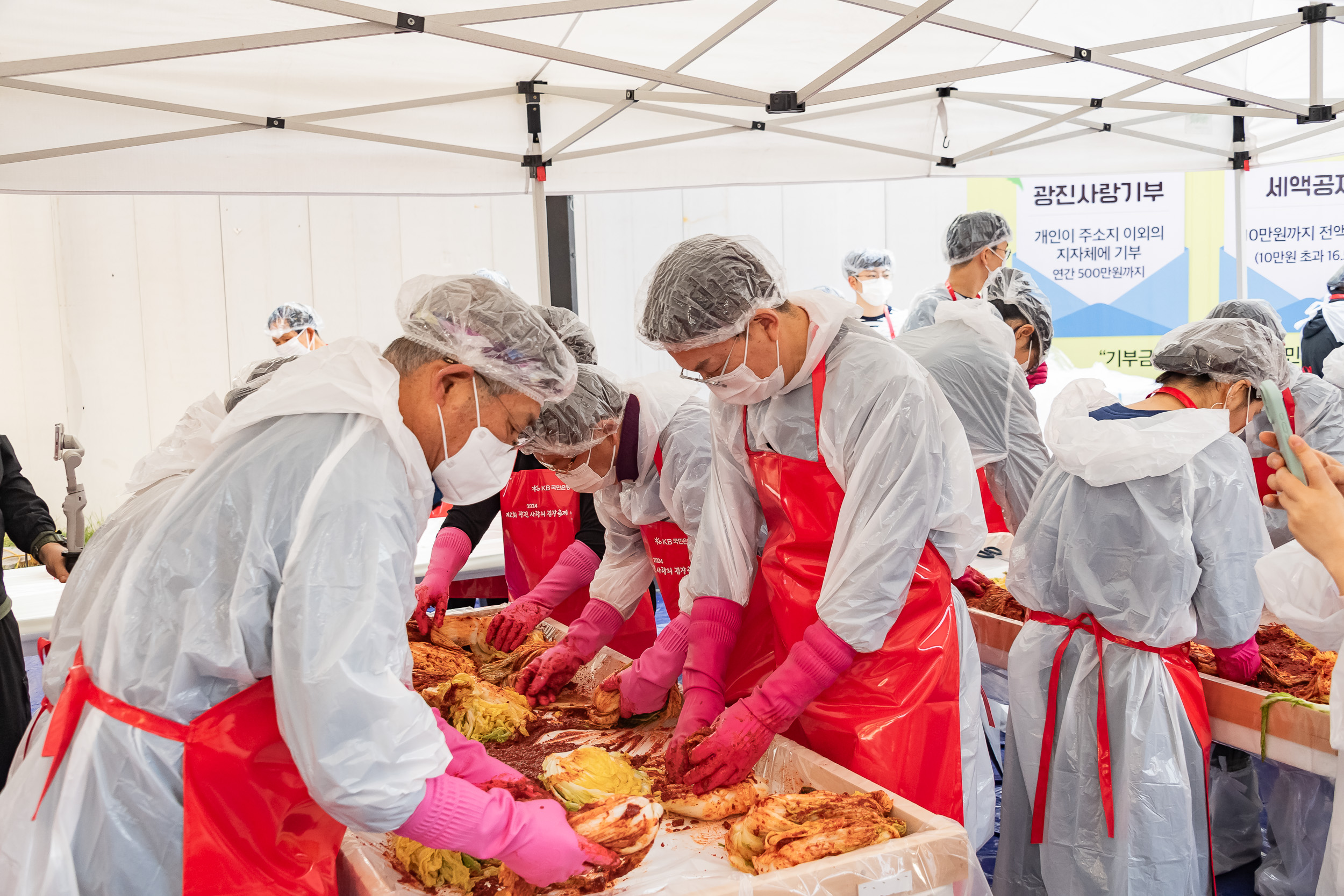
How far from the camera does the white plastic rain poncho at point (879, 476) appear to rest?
222cm

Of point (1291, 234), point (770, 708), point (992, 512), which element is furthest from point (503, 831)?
point (1291, 234)

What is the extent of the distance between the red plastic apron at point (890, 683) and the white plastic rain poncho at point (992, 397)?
1329 mm

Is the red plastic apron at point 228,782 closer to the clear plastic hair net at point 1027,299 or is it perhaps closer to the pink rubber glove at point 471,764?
the pink rubber glove at point 471,764

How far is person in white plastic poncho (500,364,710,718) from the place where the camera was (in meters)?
2.75

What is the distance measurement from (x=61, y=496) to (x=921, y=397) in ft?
29.8

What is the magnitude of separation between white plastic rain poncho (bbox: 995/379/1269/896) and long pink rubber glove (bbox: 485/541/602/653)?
1.54m

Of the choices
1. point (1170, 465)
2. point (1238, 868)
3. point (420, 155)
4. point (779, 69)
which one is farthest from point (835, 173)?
point (1238, 868)

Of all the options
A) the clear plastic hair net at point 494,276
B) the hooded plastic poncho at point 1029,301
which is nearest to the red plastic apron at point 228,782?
the clear plastic hair net at point 494,276

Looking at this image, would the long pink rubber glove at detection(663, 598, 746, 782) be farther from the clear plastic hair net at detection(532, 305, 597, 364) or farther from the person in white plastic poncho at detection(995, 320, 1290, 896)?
the clear plastic hair net at detection(532, 305, 597, 364)

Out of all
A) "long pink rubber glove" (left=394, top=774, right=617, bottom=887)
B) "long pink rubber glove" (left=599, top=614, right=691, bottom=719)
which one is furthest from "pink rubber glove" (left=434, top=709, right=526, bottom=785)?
"long pink rubber glove" (left=599, top=614, right=691, bottom=719)

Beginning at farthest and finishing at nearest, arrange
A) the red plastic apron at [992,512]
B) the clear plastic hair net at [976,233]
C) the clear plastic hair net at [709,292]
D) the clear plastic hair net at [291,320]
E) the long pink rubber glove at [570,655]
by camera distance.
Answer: the clear plastic hair net at [291,320], the clear plastic hair net at [976,233], the red plastic apron at [992,512], the long pink rubber glove at [570,655], the clear plastic hair net at [709,292]

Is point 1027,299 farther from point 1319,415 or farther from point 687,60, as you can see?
point 687,60

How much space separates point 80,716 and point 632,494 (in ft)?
5.97

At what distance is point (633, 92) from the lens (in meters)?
4.59
